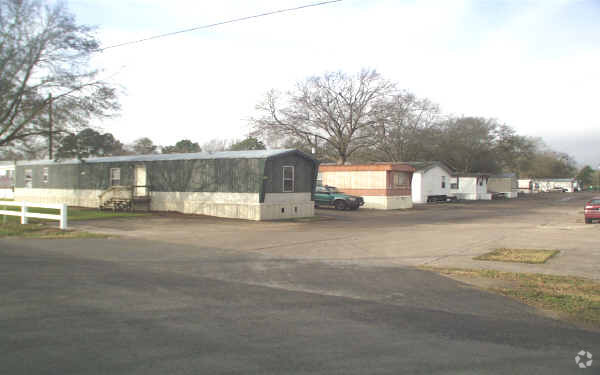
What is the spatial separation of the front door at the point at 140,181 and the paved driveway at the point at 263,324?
1779cm

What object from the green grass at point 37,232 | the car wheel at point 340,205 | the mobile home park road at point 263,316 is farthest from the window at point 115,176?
the mobile home park road at point 263,316

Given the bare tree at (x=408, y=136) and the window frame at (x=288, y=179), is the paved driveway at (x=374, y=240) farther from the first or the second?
the bare tree at (x=408, y=136)

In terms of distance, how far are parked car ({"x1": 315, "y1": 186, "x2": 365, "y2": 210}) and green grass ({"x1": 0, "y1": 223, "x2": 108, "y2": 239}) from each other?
18.4 metres

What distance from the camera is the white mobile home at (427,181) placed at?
45.0 metres

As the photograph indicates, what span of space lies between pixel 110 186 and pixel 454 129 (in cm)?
5158

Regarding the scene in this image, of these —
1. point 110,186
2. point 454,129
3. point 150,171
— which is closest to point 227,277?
point 150,171

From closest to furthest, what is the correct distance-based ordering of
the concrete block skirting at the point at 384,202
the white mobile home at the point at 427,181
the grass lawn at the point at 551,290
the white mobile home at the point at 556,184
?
the grass lawn at the point at 551,290 → the concrete block skirting at the point at 384,202 → the white mobile home at the point at 427,181 → the white mobile home at the point at 556,184

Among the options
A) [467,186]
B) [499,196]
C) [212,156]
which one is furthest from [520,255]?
[499,196]

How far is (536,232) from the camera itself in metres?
18.5

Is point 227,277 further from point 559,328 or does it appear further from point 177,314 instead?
point 559,328

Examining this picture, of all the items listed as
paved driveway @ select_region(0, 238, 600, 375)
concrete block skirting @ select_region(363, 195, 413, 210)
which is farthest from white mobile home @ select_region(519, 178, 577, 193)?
paved driveway @ select_region(0, 238, 600, 375)

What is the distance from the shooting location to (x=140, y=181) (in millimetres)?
28328

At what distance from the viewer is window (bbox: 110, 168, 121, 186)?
2925 centimetres

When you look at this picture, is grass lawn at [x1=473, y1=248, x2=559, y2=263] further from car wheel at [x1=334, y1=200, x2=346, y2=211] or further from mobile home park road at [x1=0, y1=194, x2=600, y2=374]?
car wheel at [x1=334, y1=200, x2=346, y2=211]
